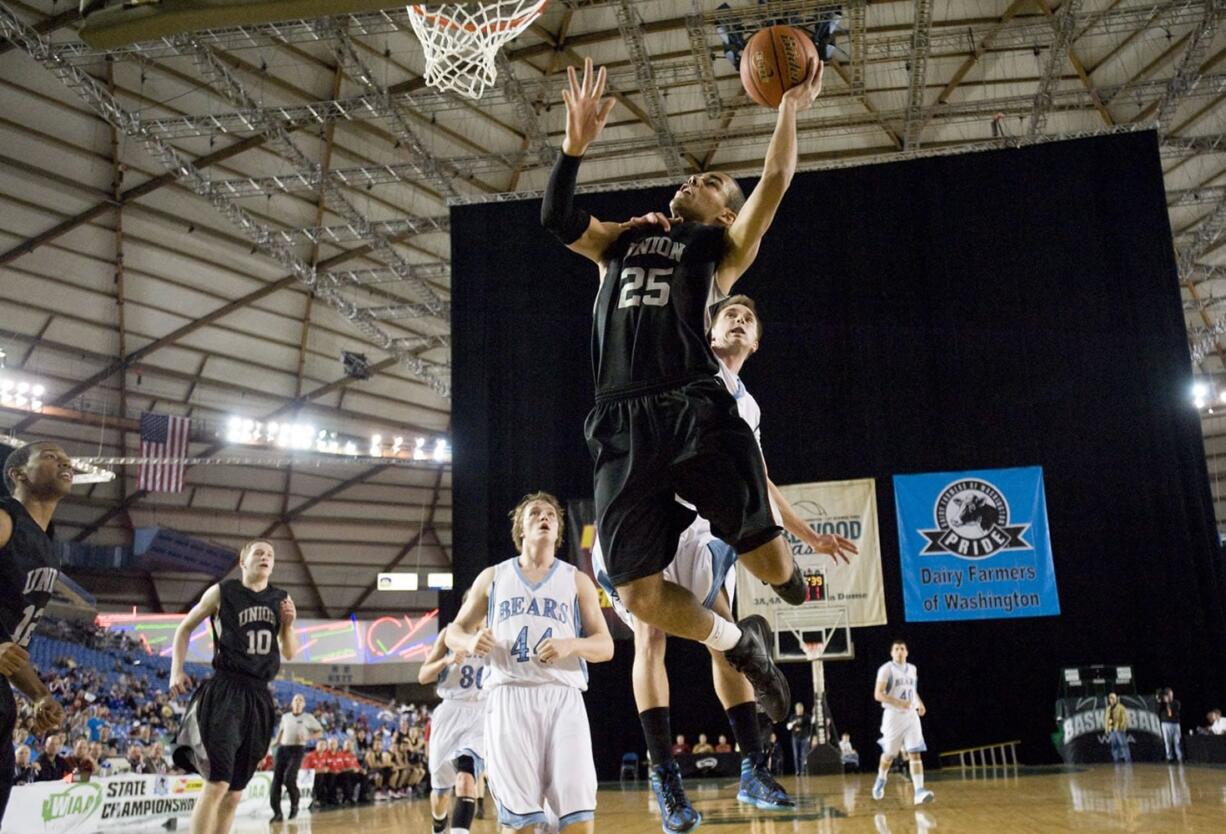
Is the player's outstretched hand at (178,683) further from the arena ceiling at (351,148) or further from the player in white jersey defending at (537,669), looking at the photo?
the arena ceiling at (351,148)

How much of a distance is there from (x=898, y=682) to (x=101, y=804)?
8.48 m

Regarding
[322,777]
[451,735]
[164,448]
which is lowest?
[322,777]

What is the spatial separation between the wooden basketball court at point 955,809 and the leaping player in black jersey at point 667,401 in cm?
452

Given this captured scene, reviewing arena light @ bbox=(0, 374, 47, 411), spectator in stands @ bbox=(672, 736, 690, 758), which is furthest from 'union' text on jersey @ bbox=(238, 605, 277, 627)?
arena light @ bbox=(0, 374, 47, 411)

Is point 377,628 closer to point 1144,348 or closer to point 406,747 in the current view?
point 406,747

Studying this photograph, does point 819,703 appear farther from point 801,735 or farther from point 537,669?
point 537,669

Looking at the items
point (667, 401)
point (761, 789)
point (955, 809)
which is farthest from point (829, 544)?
point (955, 809)

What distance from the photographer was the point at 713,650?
396cm

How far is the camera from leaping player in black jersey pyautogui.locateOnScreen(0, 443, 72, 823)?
3.90 meters

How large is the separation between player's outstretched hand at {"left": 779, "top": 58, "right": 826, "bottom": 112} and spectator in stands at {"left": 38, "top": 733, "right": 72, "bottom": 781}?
37.8 feet

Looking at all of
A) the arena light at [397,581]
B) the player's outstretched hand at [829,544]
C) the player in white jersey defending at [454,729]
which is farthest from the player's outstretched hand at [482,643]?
the arena light at [397,581]

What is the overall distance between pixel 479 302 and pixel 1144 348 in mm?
9959

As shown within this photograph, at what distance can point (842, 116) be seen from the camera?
59.8 feet

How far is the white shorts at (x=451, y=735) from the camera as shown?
25.4 ft
